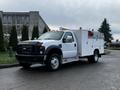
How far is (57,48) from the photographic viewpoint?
13539 millimetres

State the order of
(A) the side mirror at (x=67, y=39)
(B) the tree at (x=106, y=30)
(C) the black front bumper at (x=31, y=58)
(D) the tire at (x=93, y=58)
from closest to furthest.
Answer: (C) the black front bumper at (x=31, y=58) < (A) the side mirror at (x=67, y=39) < (D) the tire at (x=93, y=58) < (B) the tree at (x=106, y=30)

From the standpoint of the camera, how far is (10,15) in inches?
2820

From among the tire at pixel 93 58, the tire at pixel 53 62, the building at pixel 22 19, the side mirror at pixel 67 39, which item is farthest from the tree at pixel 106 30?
the tire at pixel 53 62

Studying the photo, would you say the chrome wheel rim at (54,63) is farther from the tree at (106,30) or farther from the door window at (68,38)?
the tree at (106,30)

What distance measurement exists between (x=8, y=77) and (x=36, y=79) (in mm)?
1273

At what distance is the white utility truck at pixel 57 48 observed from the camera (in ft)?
42.4

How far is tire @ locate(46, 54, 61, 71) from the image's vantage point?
13.1 m

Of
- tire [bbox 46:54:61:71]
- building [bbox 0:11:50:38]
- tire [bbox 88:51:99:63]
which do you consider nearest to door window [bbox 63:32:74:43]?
tire [bbox 46:54:61:71]

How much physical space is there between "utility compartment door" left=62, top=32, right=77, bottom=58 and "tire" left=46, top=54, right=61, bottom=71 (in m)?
0.72

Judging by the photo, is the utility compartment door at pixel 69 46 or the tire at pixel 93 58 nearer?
the utility compartment door at pixel 69 46

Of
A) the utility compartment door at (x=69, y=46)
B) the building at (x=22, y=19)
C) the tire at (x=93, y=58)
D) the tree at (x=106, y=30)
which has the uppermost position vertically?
the building at (x=22, y=19)

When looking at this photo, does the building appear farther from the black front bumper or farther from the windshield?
the black front bumper

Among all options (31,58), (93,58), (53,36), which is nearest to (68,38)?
(53,36)

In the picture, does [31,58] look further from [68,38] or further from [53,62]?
[68,38]
